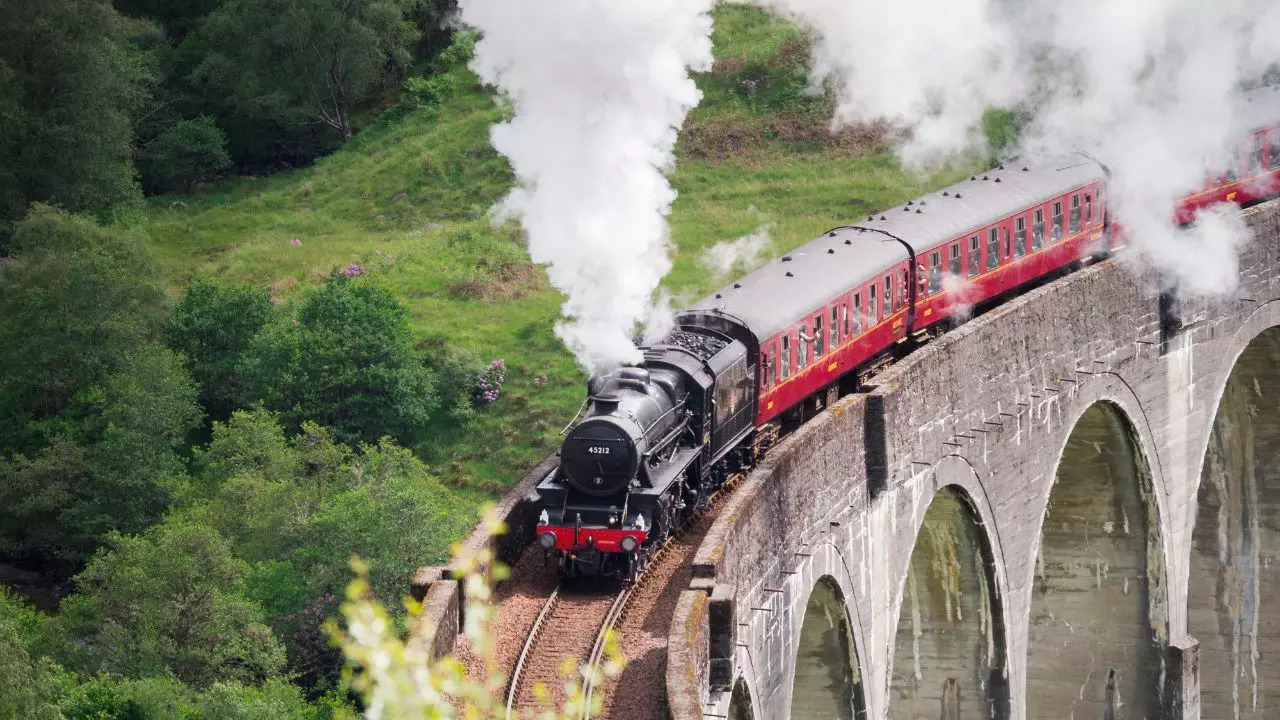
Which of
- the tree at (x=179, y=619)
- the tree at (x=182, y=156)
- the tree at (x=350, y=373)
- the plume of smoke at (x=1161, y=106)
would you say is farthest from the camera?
the tree at (x=182, y=156)

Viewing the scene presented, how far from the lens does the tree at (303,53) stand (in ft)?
183

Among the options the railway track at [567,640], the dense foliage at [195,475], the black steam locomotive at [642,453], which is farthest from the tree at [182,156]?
the railway track at [567,640]

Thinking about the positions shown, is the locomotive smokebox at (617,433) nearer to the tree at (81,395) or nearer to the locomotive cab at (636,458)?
the locomotive cab at (636,458)

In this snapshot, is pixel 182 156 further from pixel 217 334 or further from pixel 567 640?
pixel 567 640

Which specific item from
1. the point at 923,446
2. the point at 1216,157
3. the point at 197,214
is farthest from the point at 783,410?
the point at 197,214

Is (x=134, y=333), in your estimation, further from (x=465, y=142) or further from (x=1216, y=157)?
(x=1216, y=157)

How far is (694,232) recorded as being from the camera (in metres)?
46.8

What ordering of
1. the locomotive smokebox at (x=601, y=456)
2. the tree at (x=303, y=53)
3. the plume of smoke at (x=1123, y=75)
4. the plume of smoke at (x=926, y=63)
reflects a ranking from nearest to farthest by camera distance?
the locomotive smokebox at (x=601, y=456) → the plume of smoke at (x=1123, y=75) → the plume of smoke at (x=926, y=63) → the tree at (x=303, y=53)

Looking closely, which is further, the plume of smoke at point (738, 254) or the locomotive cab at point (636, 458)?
the plume of smoke at point (738, 254)

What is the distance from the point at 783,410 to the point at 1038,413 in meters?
5.35

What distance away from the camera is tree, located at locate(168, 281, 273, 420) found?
4344cm

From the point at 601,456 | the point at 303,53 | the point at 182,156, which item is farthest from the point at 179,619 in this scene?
the point at 303,53

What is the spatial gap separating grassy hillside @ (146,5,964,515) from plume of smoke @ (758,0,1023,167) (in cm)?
175

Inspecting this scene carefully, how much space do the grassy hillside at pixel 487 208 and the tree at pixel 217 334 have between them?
8.65 feet
